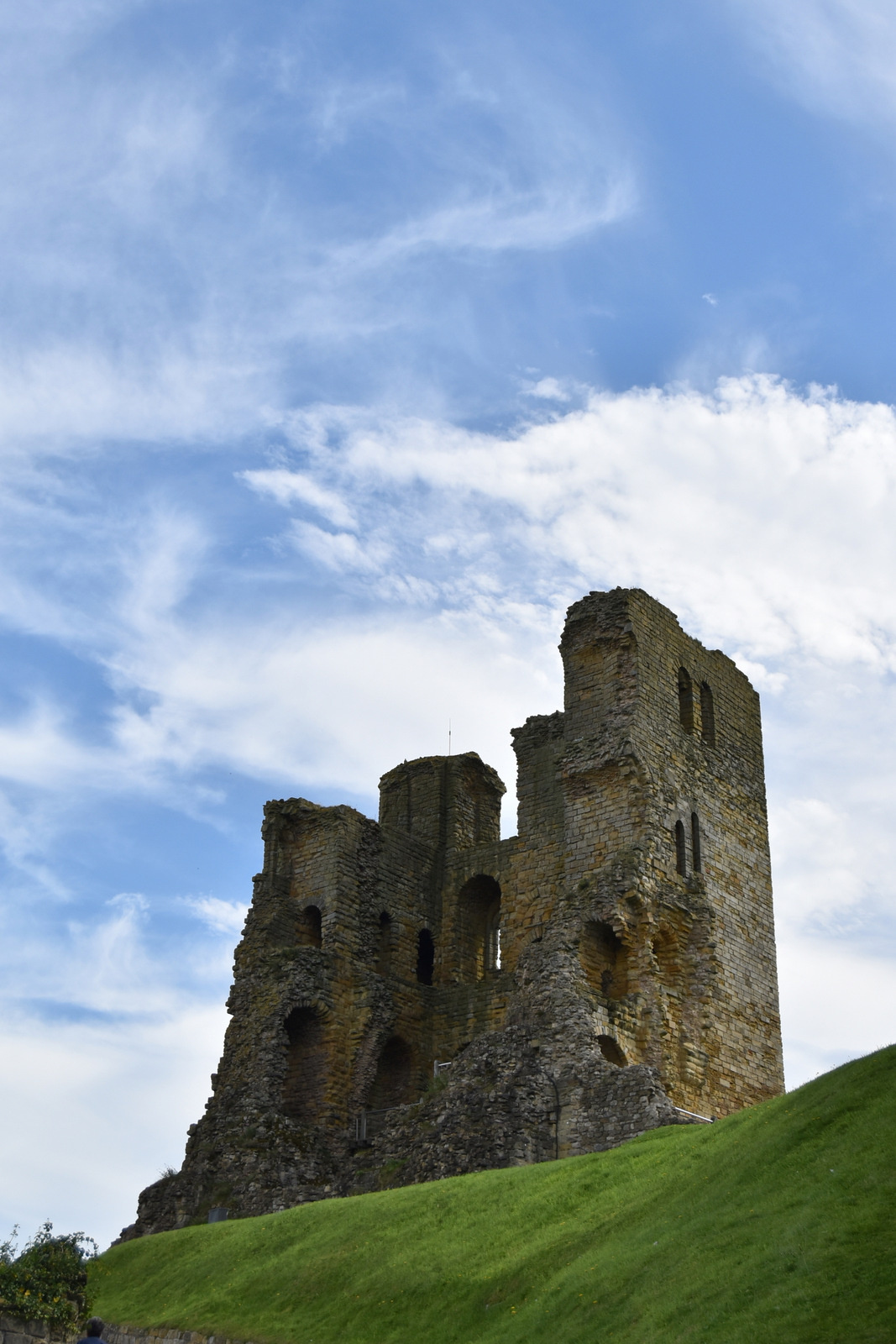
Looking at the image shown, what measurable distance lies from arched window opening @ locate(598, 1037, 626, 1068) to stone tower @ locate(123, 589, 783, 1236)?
0.13ft

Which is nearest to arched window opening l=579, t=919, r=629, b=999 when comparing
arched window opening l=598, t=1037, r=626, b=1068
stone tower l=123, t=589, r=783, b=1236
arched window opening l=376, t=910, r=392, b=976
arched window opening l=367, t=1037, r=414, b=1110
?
stone tower l=123, t=589, r=783, b=1236

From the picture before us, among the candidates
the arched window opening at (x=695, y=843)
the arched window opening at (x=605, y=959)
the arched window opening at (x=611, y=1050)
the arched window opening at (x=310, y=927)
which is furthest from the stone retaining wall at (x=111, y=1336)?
the arched window opening at (x=695, y=843)

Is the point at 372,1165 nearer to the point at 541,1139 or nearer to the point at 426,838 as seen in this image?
the point at 541,1139

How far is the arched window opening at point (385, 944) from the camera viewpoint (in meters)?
33.7

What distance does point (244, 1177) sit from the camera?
90.5 ft

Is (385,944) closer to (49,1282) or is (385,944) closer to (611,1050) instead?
(611,1050)

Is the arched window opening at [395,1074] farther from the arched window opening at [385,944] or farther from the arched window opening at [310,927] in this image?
the arched window opening at [310,927]

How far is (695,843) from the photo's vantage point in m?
30.4

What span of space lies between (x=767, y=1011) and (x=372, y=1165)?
1012 cm

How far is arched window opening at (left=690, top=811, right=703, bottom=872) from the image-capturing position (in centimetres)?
3019

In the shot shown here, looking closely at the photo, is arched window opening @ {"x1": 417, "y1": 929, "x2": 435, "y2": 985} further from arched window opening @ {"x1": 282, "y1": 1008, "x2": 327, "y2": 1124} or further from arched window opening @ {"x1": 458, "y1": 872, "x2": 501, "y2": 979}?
arched window opening @ {"x1": 282, "y1": 1008, "x2": 327, "y2": 1124}

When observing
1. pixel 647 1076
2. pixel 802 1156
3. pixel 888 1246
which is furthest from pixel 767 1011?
pixel 888 1246

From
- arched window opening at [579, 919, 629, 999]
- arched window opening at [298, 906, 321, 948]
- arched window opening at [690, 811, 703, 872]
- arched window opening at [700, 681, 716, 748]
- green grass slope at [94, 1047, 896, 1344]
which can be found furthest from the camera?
arched window opening at [298, 906, 321, 948]

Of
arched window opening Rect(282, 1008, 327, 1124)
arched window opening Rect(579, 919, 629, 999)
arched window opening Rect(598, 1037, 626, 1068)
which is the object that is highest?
arched window opening Rect(579, 919, 629, 999)
